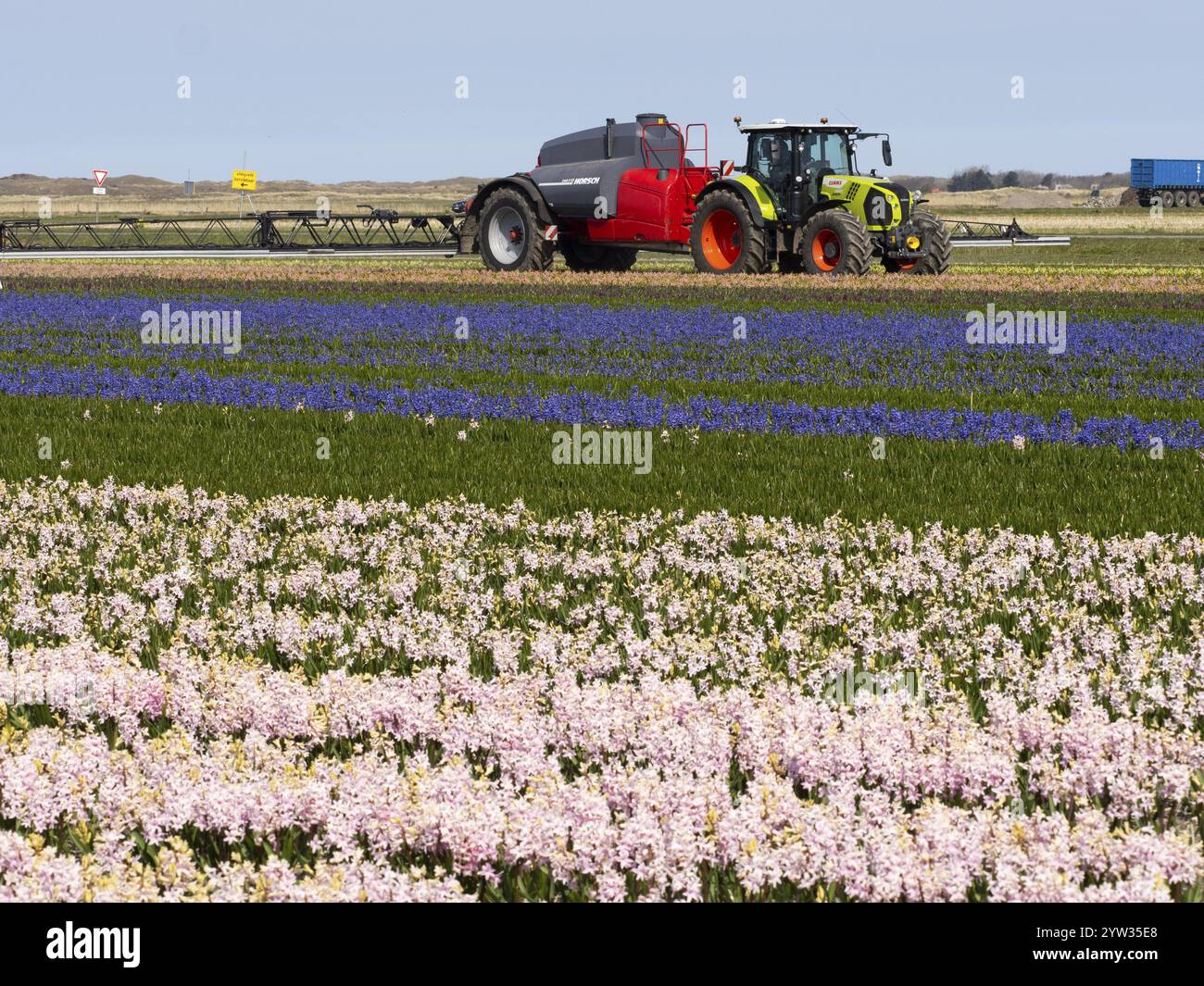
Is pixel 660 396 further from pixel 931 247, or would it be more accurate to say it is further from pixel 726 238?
pixel 931 247

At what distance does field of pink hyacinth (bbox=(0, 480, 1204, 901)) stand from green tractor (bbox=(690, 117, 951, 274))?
2154cm

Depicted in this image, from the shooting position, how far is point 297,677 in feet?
20.1

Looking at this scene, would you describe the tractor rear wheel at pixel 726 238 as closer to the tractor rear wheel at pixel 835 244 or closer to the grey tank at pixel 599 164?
the tractor rear wheel at pixel 835 244

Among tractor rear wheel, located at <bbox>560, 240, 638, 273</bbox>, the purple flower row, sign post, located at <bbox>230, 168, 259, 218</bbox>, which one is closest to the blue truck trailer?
sign post, located at <bbox>230, 168, 259, 218</bbox>

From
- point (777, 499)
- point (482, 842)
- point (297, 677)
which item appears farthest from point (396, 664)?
point (777, 499)

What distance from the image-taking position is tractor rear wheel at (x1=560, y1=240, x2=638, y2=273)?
36.0m

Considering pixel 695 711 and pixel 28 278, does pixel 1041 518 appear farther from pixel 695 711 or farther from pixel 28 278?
pixel 28 278

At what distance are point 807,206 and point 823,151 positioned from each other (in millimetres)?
1203

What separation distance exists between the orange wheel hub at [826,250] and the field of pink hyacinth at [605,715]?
876 inches

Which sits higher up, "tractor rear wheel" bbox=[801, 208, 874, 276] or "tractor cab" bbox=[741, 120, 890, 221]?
"tractor cab" bbox=[741, 120, 890, 221]

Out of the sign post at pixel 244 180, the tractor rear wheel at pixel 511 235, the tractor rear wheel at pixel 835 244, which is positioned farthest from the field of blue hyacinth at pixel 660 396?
the sign post at pixel 244 180

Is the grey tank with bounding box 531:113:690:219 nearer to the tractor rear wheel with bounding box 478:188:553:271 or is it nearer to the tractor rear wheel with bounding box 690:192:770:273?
the tractor rear wheel with bounding box 478:188:553:271

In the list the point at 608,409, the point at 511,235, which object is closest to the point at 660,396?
the point at 608,409
